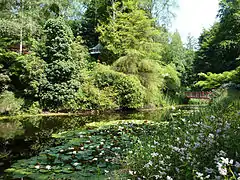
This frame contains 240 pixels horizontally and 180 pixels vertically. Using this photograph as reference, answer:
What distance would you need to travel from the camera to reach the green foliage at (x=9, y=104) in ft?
37.9

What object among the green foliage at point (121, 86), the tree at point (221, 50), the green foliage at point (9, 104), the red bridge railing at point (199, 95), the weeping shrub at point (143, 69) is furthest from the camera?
the tree at point (221, 50)

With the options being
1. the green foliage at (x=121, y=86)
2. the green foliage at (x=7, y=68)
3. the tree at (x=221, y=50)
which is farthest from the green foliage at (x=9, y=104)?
the tree at (x=221, y=50)

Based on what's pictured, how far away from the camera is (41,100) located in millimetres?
13156

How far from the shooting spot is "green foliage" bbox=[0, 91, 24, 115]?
11.5 metres

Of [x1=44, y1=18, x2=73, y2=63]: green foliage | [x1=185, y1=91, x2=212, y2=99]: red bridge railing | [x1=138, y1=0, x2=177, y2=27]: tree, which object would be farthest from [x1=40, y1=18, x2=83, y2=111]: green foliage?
[x1=138, y1=0, x2=177, y2=27]: tree

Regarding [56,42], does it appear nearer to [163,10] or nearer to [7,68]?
[7,68]

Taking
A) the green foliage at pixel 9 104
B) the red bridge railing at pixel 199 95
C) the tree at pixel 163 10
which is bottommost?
the green foliage at pixel 9 104

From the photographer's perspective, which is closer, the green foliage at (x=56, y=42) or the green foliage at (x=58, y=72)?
the green foliage at (x=58, y=72)

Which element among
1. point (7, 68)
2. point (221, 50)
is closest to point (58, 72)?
point (7, 68)

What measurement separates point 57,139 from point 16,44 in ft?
41.6

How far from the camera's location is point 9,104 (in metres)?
11.7

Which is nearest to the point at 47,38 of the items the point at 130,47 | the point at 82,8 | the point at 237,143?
the point at 130,47

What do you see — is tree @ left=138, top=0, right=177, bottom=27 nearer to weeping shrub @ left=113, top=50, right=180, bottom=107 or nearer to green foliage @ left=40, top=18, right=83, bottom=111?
weeping shrub @ left=113, top=50, right=180, bottom=107

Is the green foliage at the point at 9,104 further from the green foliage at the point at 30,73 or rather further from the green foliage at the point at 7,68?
the green foliage at the point at 30,73
